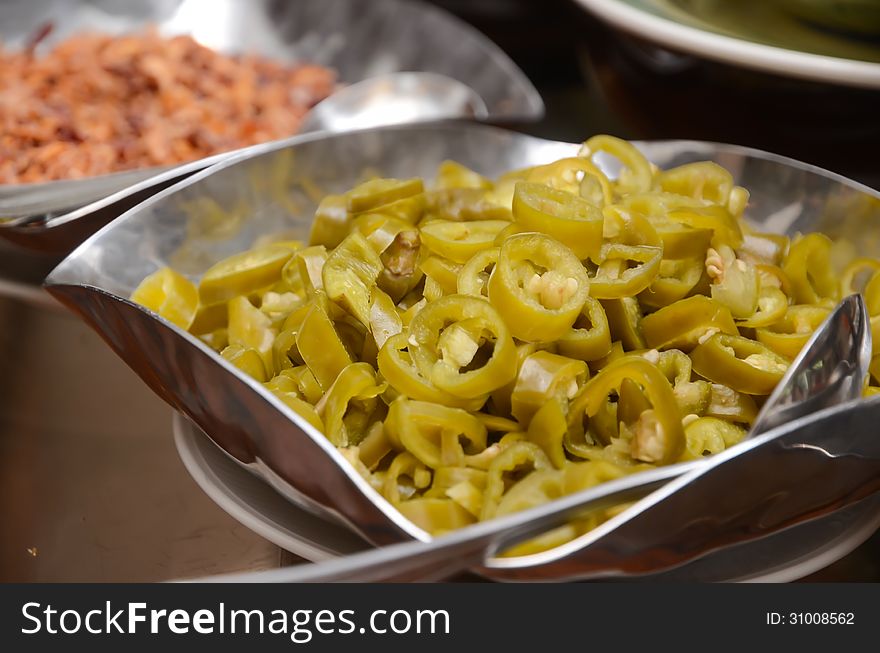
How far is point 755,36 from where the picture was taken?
1149 millimetres

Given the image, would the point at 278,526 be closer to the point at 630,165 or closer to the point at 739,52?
the point at 630,165

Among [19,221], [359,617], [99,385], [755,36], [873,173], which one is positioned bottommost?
[359,617]

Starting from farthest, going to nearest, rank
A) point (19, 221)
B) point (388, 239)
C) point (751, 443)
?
point (19, 221)
point (388, 239)
point (751, 443)

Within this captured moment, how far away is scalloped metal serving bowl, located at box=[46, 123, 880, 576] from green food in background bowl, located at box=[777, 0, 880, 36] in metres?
0.32

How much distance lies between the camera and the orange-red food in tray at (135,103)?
120 cm

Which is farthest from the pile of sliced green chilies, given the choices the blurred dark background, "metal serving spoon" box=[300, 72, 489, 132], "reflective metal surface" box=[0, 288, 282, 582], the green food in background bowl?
"metal serving spoon" box=[300, 72, 489, 132]

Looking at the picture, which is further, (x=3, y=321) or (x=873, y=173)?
(x=873, y=173)

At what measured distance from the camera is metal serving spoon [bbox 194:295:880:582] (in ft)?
1.59

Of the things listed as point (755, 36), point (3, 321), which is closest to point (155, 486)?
point (3, 321)

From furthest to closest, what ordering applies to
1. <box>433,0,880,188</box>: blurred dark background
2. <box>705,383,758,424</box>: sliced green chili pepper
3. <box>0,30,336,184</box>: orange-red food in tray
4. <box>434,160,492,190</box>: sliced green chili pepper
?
<box>0,30,336,184</box>: orange-red food in tray, <box>433,0,880,188</box>: blurred dark background, <box>434,160,492,190</box>: sliced green chili pepper, <box>705,383,758,424</box>: sliced green chili pepper

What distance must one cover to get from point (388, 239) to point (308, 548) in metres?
0.27

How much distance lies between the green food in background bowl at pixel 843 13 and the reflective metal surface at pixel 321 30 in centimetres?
40

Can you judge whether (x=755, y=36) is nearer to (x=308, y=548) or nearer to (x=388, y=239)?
(x=388, y=239)

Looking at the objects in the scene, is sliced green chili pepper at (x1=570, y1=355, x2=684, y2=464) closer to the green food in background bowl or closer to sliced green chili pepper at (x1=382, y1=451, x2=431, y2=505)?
sliced green chili pepper at (x1=382, y1=451, x2=431, y2=505)
